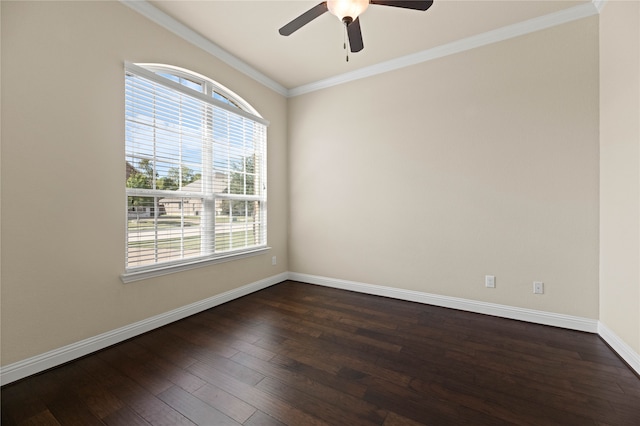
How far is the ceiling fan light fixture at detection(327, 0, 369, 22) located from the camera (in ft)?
5.51

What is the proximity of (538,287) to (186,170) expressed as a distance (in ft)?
12.5

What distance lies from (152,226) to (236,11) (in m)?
2.19

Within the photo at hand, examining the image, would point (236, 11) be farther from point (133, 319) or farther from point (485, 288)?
point (485, 288)

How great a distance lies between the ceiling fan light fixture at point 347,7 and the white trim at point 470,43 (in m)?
1.74

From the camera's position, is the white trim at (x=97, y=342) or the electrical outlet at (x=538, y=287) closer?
the white trim at (x=97, y=342)

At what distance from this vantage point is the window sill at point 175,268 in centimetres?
229

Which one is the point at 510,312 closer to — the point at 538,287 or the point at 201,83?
the point at 538,287

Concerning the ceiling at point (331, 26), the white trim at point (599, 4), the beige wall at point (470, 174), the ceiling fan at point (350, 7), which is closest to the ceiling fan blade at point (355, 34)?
the ceiling fan at point (350, 7)

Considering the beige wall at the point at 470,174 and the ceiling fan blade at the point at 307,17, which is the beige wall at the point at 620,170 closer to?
the beige wall at the point at 470,174

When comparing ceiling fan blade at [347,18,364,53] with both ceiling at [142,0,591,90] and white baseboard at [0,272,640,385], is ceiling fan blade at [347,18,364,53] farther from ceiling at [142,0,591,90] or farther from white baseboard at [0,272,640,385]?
white baseboard at [0,272,640,385]

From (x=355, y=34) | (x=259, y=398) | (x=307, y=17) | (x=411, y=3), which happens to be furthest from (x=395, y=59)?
(x=259, y=398)

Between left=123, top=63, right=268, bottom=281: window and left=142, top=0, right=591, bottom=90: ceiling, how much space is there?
1.77ft

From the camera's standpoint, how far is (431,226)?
3.08 m

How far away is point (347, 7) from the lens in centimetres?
170
